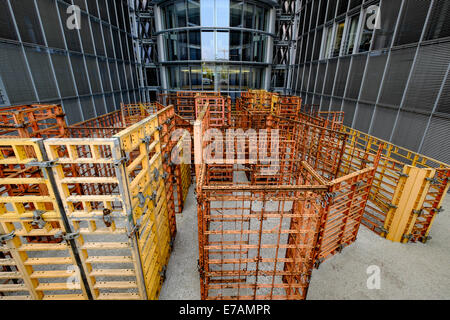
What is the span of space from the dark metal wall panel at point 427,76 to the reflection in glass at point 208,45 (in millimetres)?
16038

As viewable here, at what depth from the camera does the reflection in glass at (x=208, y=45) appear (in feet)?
66.8

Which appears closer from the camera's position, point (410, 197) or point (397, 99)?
point (410, 197)

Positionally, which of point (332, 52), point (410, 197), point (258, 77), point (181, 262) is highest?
point (332, 52)

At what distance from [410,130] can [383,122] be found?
5.86 ft

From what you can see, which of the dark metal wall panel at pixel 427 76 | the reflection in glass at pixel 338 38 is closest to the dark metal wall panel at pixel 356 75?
the reflection in glass at pixel 338 38

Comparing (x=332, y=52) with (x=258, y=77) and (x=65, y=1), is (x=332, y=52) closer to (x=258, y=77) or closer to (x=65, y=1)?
(x=258, y=77)

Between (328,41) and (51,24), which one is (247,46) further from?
(51,24)

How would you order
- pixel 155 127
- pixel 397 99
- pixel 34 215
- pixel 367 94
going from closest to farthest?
1. pixel 34 215
2. pixel 155 127
3. pixel 397 99
4. pixel 367 94

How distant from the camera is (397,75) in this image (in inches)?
465

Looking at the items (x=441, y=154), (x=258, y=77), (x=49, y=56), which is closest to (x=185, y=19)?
(x=258, y=77)

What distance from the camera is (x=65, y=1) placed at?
1412cm

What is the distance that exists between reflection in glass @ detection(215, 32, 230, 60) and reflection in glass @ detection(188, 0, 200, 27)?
2.36m

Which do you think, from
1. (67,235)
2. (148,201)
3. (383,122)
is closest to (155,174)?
(148,201)

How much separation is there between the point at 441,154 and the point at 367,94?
5.96 metres
